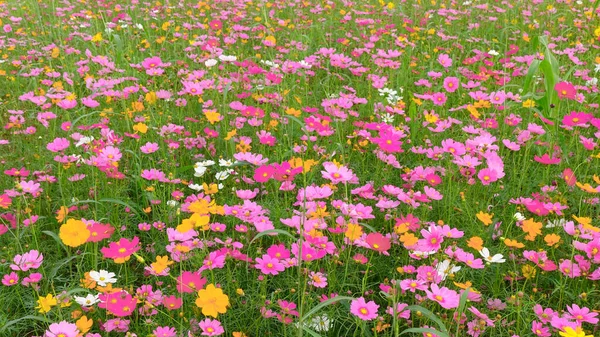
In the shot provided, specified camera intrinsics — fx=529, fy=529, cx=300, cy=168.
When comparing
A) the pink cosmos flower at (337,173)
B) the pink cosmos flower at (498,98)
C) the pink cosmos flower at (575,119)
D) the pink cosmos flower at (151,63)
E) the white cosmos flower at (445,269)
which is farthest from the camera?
the pink cosmos flower at (151,63)

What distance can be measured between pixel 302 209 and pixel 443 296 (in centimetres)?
49

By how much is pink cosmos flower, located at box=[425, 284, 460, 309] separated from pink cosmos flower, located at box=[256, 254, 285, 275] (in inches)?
15.5

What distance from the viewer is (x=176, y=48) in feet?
12.9

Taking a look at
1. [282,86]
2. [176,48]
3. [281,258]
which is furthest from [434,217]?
[176,48]

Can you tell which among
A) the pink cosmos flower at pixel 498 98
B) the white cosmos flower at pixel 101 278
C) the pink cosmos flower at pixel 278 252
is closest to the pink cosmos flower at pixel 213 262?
the pink cosmos flower at pixel 278 252

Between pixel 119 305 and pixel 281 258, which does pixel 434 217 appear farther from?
pixel 119 305

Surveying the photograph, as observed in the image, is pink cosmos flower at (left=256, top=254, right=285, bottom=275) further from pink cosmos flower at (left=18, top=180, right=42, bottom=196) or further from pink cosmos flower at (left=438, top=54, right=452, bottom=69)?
pink cosmos flower at (left=438, top=54, right=452, bottom=69)

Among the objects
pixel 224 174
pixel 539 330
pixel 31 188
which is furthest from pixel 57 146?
pixel 539 330

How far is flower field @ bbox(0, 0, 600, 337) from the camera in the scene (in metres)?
1.40

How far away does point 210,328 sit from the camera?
4.13ft

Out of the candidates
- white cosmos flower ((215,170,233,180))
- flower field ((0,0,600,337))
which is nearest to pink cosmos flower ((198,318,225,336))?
flower field ((0,0,600,337))

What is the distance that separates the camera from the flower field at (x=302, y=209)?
1.40 meters

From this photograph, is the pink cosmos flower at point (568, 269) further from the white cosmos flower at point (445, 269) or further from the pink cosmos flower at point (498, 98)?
the pink cosmos flower at point (498, 98)

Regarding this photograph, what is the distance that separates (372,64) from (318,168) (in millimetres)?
1442
